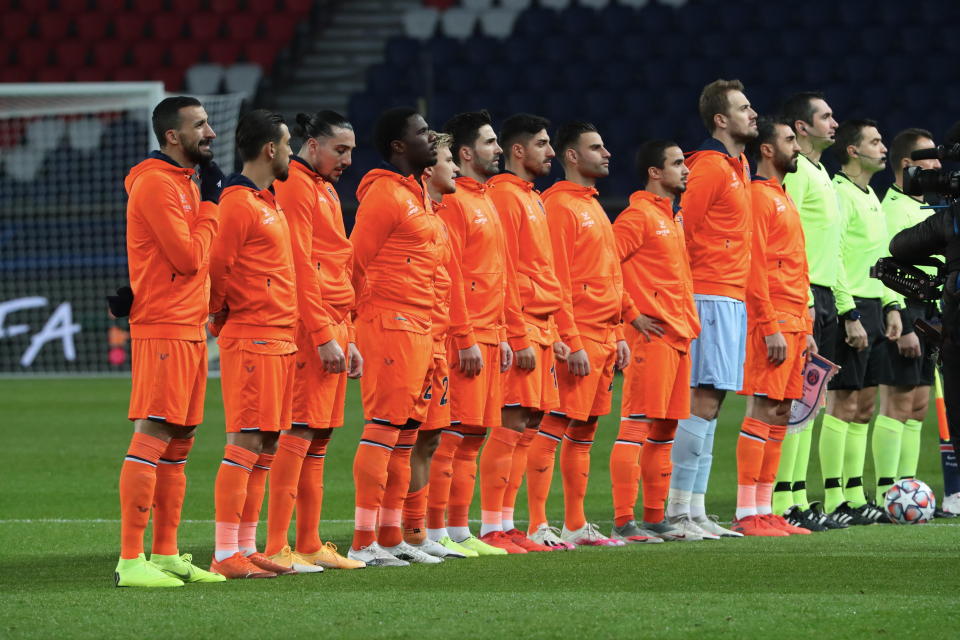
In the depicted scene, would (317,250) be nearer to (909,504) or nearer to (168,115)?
(168,115)

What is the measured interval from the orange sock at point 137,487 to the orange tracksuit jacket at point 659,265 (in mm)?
2855

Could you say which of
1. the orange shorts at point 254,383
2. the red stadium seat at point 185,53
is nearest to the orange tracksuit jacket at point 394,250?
the orange shorts at point 254,383

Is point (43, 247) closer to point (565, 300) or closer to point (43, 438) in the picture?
point (43, 438)

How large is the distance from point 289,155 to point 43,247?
45.2ft

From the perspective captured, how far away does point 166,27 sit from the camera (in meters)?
23.8

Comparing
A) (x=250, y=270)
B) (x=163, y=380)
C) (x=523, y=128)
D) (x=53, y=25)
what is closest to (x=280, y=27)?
(x=53, y=25)

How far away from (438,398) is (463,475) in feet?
1.88

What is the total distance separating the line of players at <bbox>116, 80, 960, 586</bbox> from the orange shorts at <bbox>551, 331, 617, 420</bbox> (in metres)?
0.01

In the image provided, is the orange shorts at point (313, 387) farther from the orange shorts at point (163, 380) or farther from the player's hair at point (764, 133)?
the player's hair at point (764, 133)

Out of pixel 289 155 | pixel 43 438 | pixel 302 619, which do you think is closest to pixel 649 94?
pixel 43 438

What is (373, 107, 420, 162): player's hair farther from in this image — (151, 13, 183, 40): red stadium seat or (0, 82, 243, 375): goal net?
(151, 13, 183, 40): red stadium seat

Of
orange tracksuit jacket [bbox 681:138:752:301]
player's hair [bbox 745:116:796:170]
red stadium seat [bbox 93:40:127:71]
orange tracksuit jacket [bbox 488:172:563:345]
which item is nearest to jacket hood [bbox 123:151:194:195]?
orange tracksuit jacket [bbox 488:172:563:345]

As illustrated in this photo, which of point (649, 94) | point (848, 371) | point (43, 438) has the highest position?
point (649, 94)

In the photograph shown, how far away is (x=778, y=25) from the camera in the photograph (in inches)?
816
